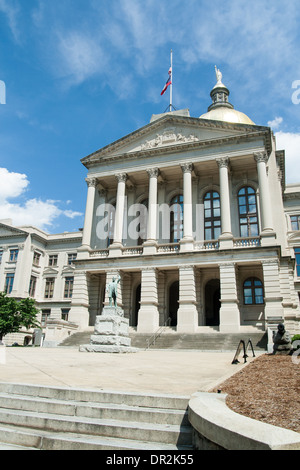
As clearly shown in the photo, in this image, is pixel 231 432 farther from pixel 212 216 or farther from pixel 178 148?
pixel 178 148

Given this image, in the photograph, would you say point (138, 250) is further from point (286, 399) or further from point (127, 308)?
point (286, 399)

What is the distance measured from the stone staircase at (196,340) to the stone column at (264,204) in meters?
8.17

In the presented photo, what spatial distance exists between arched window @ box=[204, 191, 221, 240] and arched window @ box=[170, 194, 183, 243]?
8.50 feet

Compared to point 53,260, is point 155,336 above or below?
below

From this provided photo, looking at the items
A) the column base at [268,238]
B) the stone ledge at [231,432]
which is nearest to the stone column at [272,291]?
the column base at [268,238]

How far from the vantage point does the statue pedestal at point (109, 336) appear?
1945cm

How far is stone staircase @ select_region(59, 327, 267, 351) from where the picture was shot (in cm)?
2341

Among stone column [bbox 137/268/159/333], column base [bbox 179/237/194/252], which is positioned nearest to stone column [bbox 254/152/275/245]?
column base [bbox 179/237/194/252]

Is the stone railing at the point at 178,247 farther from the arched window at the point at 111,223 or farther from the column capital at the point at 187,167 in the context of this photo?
the column capital at the point at 187,167

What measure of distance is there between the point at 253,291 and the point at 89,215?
18125 mm

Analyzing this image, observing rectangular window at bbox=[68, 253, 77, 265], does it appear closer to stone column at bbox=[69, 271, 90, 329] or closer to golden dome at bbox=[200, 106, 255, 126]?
stone column at bbox=[69, 271, 90, 329]

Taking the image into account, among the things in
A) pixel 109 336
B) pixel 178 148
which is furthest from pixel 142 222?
pixel 109 336

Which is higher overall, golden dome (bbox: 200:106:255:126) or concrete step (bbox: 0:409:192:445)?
golden dome (bbox: 200:106:255:126)

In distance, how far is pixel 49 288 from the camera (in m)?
54.5
